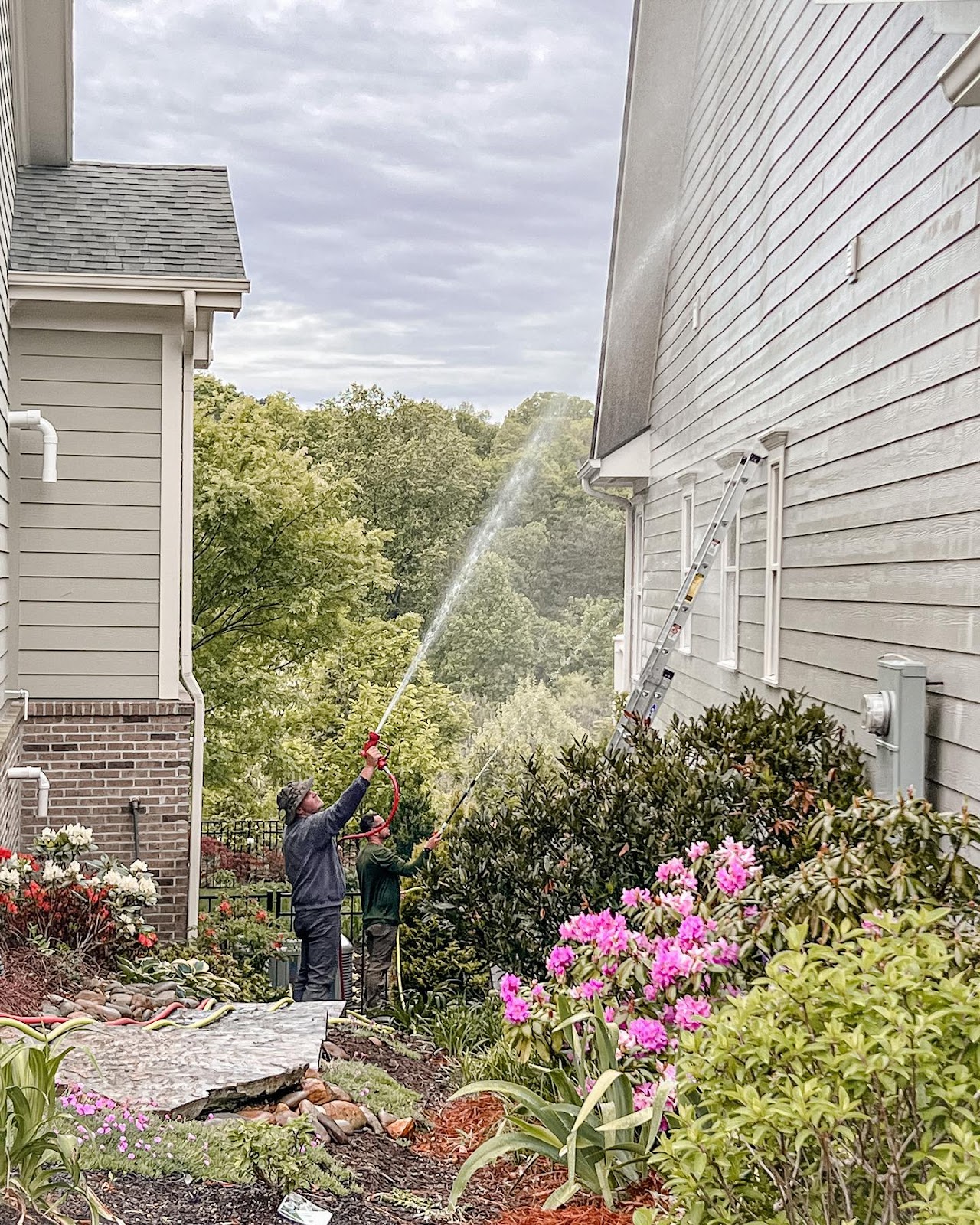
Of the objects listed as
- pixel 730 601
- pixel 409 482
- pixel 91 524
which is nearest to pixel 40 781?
pixel 91 524

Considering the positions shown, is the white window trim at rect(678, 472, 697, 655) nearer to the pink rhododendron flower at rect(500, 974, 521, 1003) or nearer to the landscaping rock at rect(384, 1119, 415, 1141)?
the pink rhododendron flower at rect(500, 974, 521, 1003)

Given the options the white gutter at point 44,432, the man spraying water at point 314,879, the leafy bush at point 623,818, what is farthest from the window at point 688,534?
the white gutter at point 44,432

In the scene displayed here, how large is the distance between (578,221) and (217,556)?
130 ft

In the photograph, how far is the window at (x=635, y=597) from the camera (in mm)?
16125

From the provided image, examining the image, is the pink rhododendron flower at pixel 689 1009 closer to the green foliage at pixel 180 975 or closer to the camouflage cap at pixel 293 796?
the green foliage at pixel 180 975

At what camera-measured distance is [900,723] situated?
17.2ft

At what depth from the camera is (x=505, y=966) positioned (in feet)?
20.7

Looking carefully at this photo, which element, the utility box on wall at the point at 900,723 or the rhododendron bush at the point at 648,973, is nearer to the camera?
the rhododendron bush at the point at 648,973

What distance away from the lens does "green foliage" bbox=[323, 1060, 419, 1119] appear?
4.96 meters

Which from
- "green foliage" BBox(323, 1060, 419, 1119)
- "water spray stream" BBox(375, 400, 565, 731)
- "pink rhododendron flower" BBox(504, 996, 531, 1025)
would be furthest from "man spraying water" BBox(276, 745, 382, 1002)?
"water spray stream" BBox(375, 400, 565, 731)

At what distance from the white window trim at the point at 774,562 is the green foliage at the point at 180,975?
12.7ft

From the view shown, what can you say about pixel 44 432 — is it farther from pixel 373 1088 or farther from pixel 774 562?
pixel 373 1088

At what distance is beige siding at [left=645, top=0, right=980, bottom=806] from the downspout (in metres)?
3.98

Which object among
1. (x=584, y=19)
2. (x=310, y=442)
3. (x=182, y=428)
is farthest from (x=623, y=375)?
(x=584, y=19)
